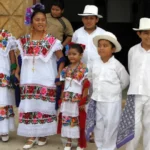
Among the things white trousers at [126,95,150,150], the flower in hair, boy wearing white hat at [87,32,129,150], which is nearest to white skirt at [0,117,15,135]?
boy wearing white hat at [87,32,129,150]

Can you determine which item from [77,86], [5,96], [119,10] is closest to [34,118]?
[5,96]

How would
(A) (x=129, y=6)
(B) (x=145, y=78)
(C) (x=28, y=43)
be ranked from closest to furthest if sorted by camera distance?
A: (B) (x=145, y=78) → (C) (x=28, y=43) → (A) (x=129, y=6)

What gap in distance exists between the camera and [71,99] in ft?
15.0

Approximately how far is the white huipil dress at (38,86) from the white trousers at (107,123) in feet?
2.17

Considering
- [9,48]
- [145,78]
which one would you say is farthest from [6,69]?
[145,78]

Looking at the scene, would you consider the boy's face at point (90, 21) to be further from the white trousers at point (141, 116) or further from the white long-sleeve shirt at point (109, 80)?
the white trousers at point (141, 116)

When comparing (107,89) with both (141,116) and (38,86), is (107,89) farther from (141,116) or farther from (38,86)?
(38,86)

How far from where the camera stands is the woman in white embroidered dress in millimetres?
4695

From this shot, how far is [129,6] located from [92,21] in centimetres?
635

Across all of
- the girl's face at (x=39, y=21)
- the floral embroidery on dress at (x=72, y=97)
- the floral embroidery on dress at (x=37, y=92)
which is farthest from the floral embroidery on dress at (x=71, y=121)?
the girl's face at (x=39, y=21)

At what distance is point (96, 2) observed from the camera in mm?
11398

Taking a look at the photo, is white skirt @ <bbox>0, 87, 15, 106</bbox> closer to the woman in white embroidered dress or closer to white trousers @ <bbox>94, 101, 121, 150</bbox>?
the woman in white embroidered dress

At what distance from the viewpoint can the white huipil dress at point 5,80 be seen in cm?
485

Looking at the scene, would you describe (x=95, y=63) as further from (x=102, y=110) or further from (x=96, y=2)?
(x=96, y=2)
